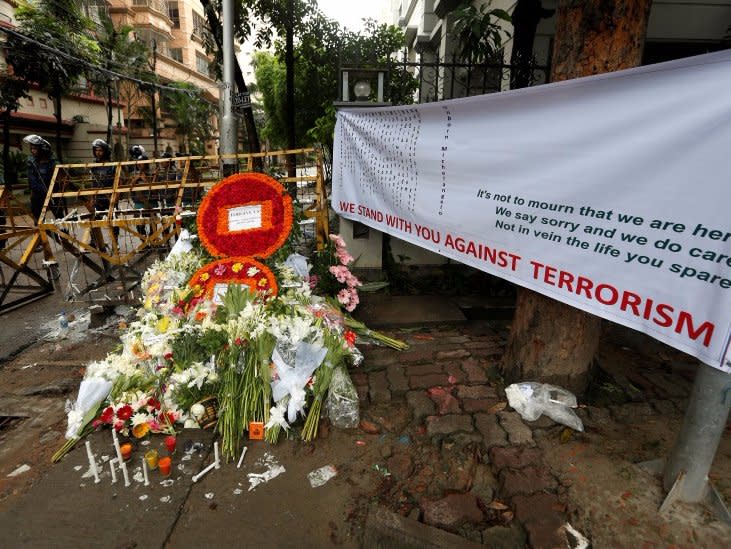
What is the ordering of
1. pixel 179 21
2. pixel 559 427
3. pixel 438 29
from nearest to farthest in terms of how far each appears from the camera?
pixel 559 427, pixel 438 29, pixel 179 21

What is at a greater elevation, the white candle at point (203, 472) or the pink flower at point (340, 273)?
the pink flower at point (340, 273)

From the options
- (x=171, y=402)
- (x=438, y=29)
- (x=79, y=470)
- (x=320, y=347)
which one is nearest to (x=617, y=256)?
(x=320, y=347)

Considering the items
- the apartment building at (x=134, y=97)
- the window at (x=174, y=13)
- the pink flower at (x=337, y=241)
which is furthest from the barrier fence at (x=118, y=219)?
the window at (x=174, y=13)

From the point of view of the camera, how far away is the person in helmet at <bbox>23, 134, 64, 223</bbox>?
6879 mm

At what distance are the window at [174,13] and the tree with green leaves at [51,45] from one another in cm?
2765

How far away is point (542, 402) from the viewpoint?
2961mm

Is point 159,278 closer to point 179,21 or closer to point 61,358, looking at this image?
point 61,358

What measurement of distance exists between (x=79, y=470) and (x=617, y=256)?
11.2 ft

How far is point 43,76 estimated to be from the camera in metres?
13.7

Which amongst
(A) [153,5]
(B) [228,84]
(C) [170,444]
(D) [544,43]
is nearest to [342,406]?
(C) [170,444]

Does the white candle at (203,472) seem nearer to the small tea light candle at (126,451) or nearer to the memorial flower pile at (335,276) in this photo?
the small tea light candle at (126,451)

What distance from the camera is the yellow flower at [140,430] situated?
9.19 ft

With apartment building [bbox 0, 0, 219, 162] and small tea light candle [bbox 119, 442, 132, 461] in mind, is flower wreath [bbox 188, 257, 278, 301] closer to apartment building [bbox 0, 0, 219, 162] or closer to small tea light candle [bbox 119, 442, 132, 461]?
small tea light candle [bbox 119, 442, 132, 461]

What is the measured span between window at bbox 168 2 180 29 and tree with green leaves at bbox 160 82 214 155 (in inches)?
473
